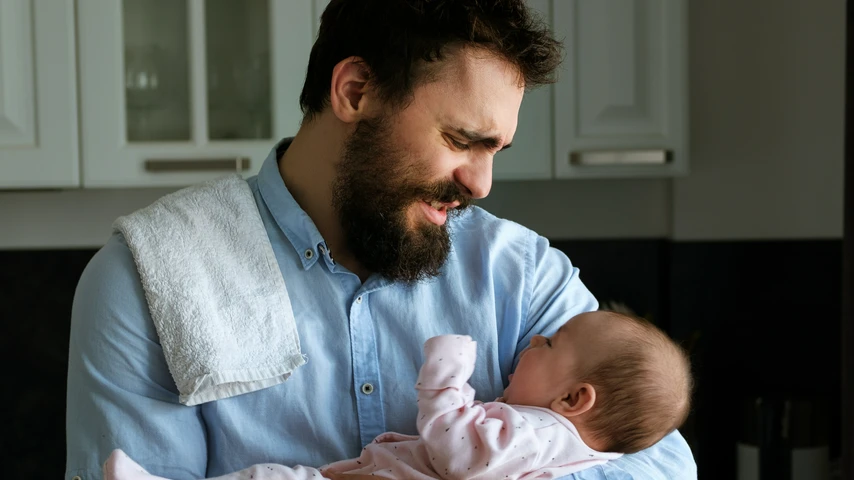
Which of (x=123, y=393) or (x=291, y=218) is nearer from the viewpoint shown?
(x=123, y=393)

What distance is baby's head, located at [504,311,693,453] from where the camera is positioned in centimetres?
138

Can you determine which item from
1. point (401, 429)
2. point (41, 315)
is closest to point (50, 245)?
point (41, 315)

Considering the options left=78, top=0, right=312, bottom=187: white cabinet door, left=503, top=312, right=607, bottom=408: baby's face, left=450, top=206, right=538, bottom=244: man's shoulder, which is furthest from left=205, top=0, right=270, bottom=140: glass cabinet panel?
left=503, top=312, right=607, bottom=408: baby's face

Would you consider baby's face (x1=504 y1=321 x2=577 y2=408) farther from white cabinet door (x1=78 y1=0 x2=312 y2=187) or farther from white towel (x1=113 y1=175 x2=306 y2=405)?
white cabinet door (x1=78 y1=0 x2=312 y2=187)

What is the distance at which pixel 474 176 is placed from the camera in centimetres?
141

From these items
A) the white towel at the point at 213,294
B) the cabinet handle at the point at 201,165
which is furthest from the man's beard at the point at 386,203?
the cabinet handle at the point at 201,165

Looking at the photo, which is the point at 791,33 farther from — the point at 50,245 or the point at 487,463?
the point at 50,245

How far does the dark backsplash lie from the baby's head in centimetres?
119

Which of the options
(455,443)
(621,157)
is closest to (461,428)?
(455,443)

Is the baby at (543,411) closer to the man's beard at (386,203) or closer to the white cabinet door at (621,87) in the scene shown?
the man's beard at (386,203)

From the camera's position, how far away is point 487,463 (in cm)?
126

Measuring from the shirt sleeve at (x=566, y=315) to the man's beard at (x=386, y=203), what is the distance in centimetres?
15

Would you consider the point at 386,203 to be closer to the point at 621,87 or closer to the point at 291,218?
the point at 291,218

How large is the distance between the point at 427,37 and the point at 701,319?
152 cm
